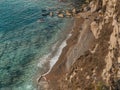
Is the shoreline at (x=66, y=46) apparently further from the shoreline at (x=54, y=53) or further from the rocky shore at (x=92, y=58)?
the shoreline at (x=54, y=53)

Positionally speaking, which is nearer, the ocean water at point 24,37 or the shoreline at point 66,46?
the shoreline at point 66,46

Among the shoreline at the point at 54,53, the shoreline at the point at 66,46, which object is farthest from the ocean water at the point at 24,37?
the shoreline at the point at 66,46

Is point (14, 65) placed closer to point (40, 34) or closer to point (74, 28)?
point (40, 34)

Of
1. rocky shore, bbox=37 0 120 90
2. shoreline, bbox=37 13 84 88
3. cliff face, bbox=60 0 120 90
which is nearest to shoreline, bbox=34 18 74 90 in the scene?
shoreline, bbox=37 13 84 88

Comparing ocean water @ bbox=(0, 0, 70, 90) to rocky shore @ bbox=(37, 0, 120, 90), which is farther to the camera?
ocean water @ bbox=(0, 0, 70, 90)

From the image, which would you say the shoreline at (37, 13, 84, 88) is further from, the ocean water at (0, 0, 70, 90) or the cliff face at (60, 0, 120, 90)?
the cliff face at (60, 0, 120, 90)

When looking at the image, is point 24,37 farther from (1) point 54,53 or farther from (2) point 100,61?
(2) point 100,61

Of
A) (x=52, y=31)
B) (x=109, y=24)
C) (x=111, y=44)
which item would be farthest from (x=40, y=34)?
(x=111, y=44)

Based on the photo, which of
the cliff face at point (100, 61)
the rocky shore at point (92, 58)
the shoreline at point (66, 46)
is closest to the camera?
the cliff face at point (100, 61)
